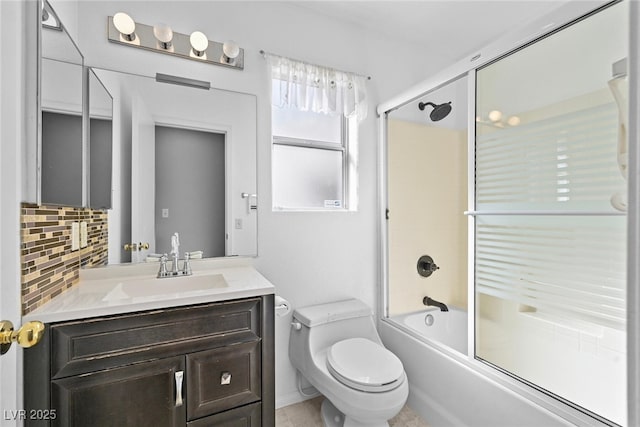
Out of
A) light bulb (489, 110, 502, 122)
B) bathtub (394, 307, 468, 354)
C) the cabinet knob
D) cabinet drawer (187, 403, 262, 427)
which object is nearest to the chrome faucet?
the cabinet knob

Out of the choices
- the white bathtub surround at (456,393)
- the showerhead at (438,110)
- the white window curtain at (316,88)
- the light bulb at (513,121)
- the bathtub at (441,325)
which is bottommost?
the white bathtub surround at (456,393)

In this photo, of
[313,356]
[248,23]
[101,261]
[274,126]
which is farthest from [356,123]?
[101,261]

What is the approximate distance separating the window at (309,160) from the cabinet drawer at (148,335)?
2.81ft

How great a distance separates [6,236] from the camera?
855mm

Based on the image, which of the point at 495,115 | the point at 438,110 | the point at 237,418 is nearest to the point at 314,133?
the point at 438,110

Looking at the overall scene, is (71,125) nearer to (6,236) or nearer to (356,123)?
(6,236)

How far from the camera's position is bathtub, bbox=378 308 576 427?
1.28 m

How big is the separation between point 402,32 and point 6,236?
7.93ft

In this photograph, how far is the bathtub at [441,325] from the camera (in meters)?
1.71

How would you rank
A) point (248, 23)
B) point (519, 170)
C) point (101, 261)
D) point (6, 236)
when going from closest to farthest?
point (6, 236) → point (519, 170) → point (101, 261) → point (248, 23)

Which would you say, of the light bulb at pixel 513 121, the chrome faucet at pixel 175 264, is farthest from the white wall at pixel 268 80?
the light bulb at pixel 513 121

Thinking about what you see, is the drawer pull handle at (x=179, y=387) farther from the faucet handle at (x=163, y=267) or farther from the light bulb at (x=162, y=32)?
the light bulb at (x=162, y=32)

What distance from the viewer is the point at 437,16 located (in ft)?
6.79

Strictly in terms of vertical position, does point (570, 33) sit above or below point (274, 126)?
above
